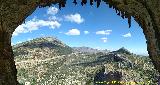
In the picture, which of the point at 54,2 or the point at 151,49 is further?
the point at 54,2

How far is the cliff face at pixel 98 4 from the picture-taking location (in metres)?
26.0

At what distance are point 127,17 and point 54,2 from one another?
879cm

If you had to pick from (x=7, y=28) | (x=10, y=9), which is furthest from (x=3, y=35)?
(x=10, y=9)

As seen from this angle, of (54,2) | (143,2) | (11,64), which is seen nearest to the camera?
(143,2)

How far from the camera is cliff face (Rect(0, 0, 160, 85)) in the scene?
2602cm

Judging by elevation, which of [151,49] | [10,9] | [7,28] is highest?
[10,9]

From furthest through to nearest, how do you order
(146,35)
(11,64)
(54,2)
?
(54,2)
(11,64)
(146,35)

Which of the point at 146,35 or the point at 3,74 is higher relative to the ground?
the point at 146,35

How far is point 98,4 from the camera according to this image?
103ft

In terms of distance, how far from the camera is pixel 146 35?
27.6 meters

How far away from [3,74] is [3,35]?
13.1 ft

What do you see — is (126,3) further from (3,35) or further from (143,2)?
(3,35)

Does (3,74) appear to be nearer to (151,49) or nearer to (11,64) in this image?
(11,64)

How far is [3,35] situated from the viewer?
96.2 feet
